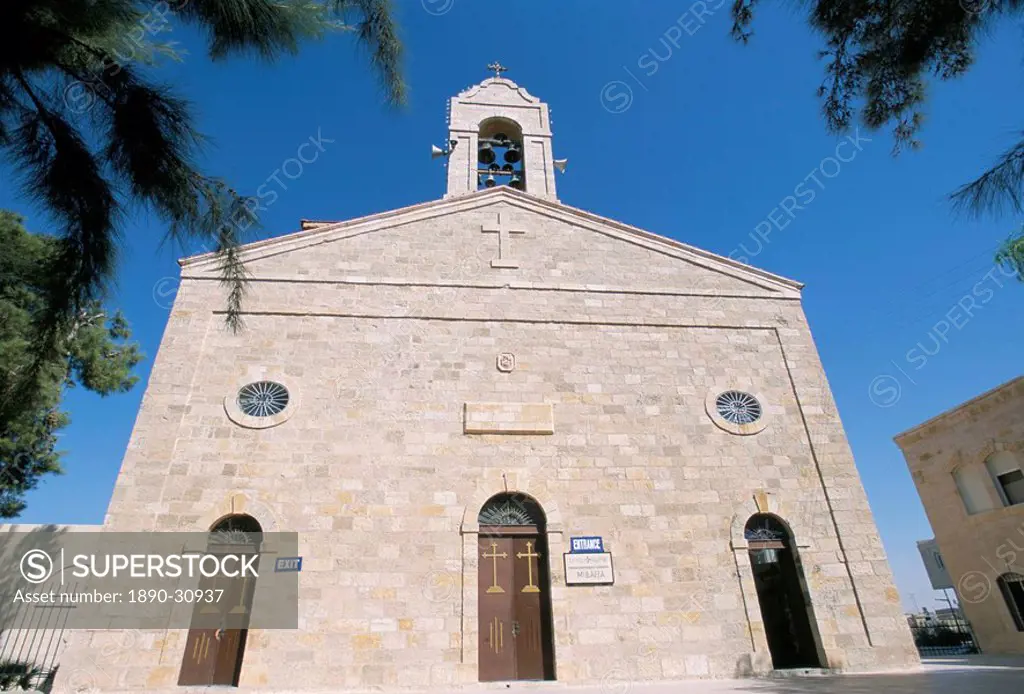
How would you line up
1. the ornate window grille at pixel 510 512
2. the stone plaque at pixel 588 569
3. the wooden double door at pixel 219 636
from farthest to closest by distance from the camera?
the ornate window grille at pixel 510 512
the stone plaque at pixel 588 569
the wooden double door at pixel 219 636

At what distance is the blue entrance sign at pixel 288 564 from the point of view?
793 centimetres

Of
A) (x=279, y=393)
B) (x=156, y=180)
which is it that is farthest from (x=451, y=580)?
(x=156, y=180)

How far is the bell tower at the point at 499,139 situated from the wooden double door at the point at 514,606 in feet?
26.0

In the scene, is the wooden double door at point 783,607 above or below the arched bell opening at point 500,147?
below

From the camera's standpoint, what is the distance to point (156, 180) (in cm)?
448

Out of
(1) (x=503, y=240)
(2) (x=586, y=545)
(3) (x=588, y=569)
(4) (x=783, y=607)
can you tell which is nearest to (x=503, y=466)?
(2) (x=586, y=545)

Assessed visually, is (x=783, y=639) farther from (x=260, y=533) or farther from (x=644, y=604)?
(x=260, y=533)

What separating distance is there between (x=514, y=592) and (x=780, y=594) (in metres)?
4.42

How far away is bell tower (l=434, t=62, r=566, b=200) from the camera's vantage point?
43.3ft

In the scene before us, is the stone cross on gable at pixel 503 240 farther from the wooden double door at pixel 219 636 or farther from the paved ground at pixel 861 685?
the paved ground at pixel 861 685

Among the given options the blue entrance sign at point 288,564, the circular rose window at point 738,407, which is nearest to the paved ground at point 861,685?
the blue entrance sign at point 288,564

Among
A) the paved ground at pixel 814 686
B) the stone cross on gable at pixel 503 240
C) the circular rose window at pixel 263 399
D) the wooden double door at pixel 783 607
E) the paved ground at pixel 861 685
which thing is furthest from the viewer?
the stone cross on gable at pixel 503 240

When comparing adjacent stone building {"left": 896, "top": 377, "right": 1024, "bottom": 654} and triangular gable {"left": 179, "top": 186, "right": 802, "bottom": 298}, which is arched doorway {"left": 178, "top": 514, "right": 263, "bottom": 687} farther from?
adjacent stone building {"left": 896, "top": 377, "right": 1024, "bottom": 654}

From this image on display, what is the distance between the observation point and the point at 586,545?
8.51 m
